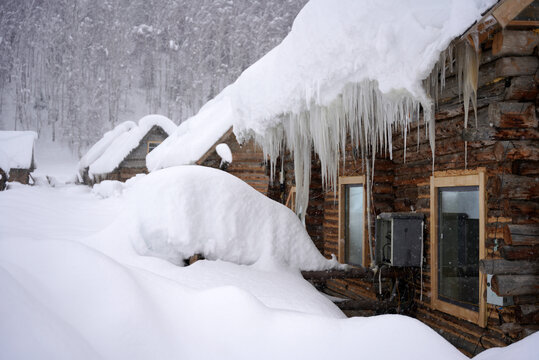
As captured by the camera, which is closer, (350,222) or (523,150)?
(523,150)

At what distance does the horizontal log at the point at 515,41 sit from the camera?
Answer: 12.0 ft

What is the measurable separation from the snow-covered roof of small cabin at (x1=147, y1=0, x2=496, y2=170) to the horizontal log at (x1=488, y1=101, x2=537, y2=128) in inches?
29.3

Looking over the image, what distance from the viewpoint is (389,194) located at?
6.56 meters

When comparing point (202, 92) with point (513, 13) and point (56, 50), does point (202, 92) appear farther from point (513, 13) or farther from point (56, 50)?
point (513, 13)

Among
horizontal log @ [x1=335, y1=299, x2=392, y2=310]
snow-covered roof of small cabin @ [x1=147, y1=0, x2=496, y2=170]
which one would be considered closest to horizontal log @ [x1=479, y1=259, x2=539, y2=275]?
snow-covered roof of small cabin @ [x1=147, y1=0, x2=496, y2=170]

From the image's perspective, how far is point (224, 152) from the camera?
1093 centimetres

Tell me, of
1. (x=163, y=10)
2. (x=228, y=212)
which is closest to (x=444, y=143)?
(x=228, y=212)

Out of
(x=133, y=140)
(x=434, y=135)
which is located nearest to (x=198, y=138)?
(x=434, y=135)

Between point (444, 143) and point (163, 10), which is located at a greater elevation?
point (163, 10)

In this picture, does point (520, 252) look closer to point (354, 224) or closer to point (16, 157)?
point (354, 224)

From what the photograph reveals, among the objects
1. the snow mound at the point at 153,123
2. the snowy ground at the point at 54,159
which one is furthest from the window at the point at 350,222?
the snowy ground at the point at 54,159

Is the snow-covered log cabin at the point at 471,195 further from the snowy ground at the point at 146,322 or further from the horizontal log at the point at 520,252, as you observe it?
the snowy ground at the point at 146,322

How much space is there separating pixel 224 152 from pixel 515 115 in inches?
314

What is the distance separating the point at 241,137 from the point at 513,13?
5838mm
